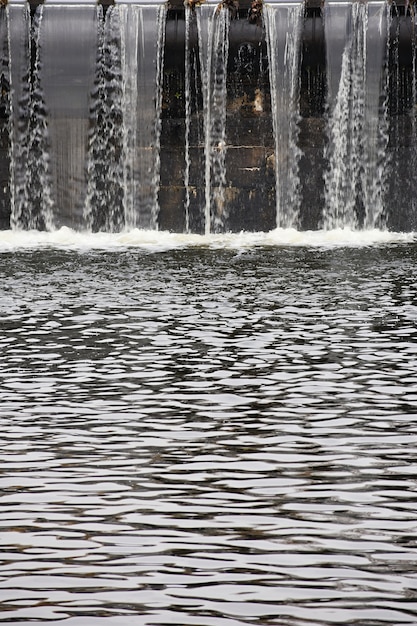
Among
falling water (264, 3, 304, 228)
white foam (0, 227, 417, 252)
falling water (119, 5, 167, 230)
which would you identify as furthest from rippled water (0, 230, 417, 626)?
falling water (119, 5, 167, 230)

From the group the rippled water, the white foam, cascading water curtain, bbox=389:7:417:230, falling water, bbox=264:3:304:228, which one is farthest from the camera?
falling water, bbox=264:3:304:228

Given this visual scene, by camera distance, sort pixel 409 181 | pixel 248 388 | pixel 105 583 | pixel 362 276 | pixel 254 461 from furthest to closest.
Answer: pixel 409 181
pixel 362 276
pixel 248 388
pixel 254 461
pixel 105 583

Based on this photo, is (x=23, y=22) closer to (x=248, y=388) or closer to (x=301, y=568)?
(x=248, y=388)

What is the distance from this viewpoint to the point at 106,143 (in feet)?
112

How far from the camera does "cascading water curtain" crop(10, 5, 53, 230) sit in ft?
112

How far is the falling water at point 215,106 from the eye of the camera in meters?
33.8

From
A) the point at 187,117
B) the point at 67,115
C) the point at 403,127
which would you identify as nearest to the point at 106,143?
the point at 67,115

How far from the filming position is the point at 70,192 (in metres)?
34.1

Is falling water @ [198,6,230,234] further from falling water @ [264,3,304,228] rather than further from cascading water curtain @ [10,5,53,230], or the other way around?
cascading water curtain @ [10,5,53,230]

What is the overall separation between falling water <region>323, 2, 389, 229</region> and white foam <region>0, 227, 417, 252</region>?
0.80m

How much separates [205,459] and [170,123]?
23805 mm

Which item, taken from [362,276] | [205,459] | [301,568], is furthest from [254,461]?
[362,276]

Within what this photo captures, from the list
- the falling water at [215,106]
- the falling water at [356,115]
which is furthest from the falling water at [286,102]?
the falling water at [215,106]

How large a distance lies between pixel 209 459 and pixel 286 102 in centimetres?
2386
